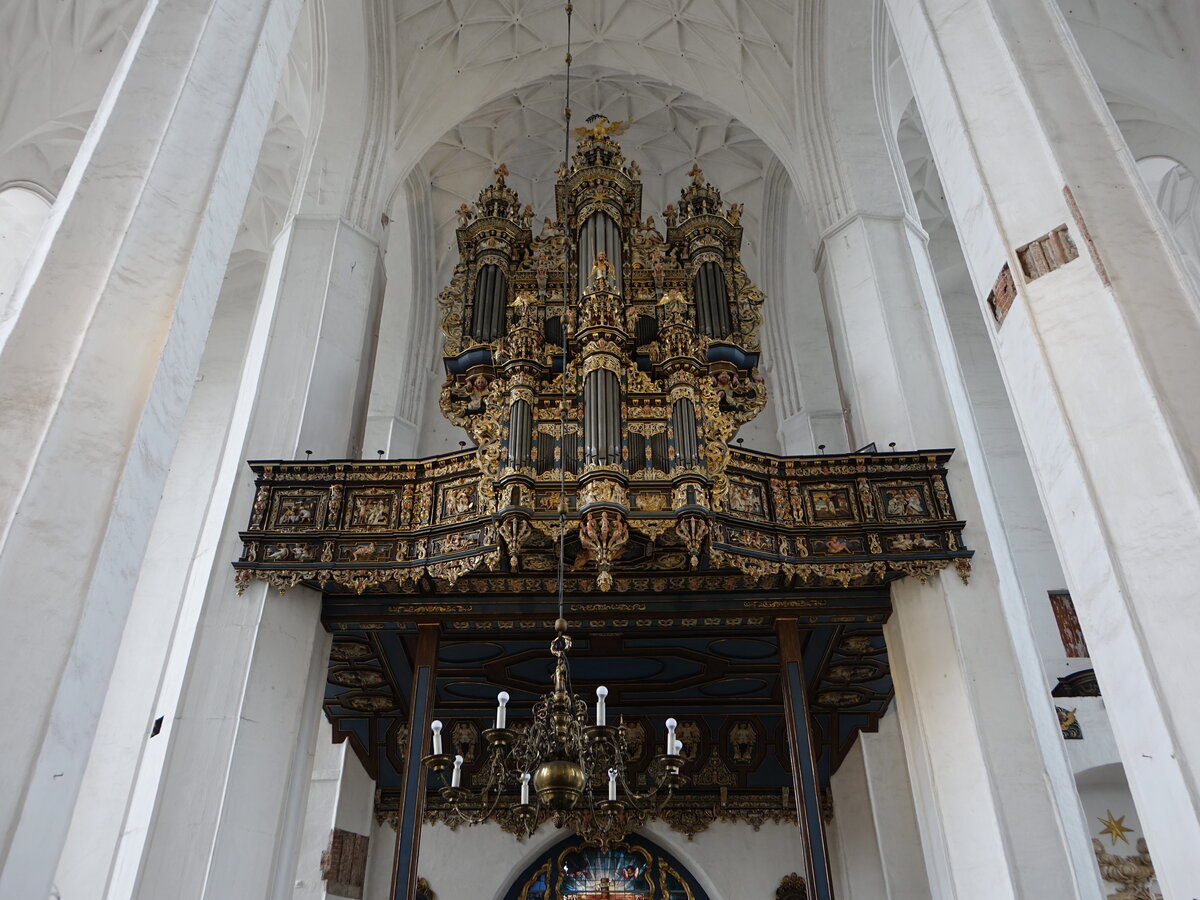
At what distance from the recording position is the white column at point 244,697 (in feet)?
24.0

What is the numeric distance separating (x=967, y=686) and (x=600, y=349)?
14.1 ft

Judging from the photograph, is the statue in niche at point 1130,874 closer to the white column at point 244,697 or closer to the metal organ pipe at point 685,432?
the metal organ pipe at point 685,432

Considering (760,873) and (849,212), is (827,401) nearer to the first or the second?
(849,212)

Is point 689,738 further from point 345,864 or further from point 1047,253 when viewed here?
point 1047,253

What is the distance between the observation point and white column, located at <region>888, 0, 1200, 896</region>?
14.2ft

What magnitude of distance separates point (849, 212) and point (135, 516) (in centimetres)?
925

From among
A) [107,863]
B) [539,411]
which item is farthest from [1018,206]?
[107,863]

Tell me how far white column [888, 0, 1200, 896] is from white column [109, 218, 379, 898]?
20.4 feet

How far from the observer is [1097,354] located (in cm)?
505

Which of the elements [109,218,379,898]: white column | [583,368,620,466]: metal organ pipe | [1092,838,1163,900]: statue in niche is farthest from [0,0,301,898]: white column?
[1092,838,1163,900]: statue in niche

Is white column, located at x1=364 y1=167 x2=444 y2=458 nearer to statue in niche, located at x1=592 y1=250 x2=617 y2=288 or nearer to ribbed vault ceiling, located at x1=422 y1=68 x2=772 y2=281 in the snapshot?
ribbed vault ceiling, located at x1=422 y1=68 x2=772 y2=281

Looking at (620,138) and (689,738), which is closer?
(689,738)

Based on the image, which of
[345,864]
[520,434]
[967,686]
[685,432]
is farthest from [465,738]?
[967,686]

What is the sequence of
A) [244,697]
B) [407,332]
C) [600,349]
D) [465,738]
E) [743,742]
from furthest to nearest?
[407,332] → [743,742] → [465,738] → [600,349] → [244,697]
